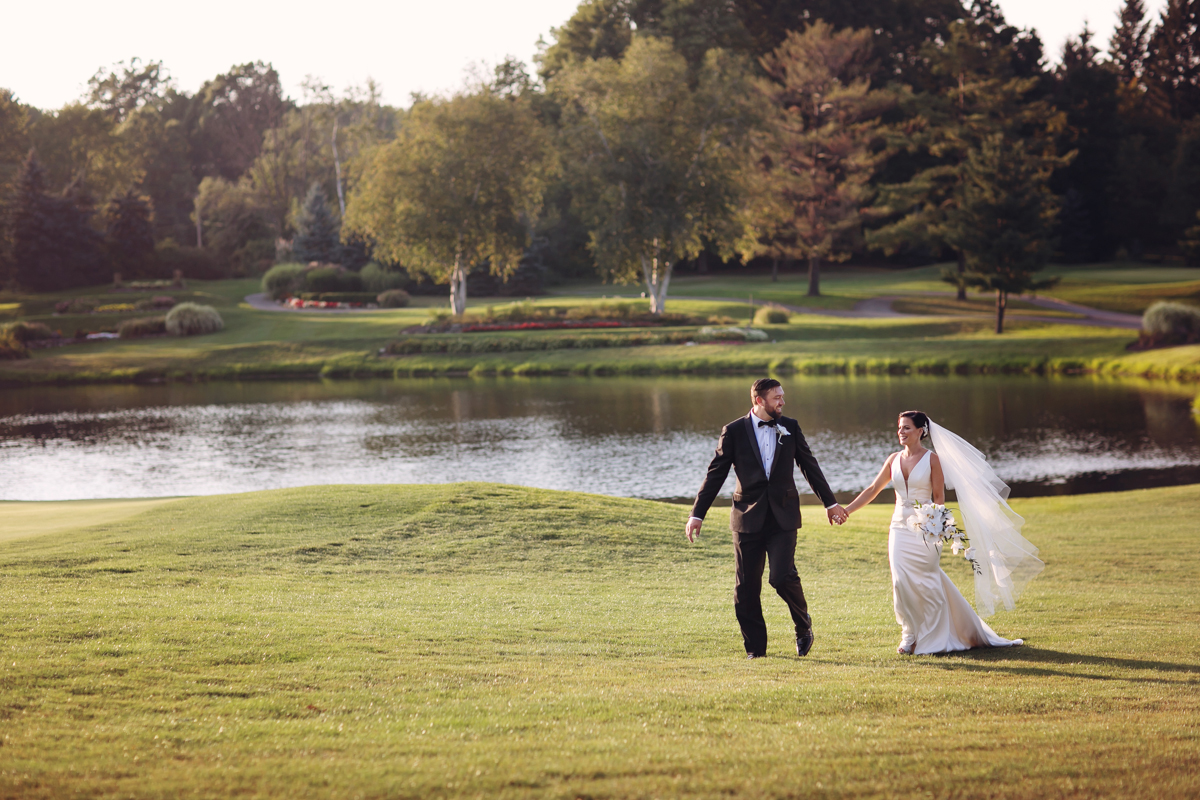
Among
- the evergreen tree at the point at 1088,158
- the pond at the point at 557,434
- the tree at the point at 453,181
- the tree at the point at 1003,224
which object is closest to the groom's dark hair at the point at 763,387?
the pond at the point at 557,434

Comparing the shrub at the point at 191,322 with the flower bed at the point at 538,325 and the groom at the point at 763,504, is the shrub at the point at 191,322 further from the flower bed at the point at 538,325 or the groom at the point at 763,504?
the groom at the point at 763,504

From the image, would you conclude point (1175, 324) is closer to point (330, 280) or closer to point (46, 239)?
point (330, 280)

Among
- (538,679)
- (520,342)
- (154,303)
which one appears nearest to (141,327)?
(154,303)

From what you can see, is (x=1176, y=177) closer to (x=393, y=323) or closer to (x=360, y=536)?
(x=393, y=323)

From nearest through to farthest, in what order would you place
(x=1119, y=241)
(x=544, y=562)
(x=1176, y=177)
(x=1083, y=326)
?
(x=544, y=562) → (x=1083, y=326) → (x=1176, y=177) → (x=1119, y=241)

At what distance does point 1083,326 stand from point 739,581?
45850mm

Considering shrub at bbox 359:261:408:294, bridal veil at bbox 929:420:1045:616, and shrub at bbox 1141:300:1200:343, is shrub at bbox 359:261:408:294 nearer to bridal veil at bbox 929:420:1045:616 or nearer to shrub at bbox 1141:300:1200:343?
shrub at bbox 1141:300:1200:343

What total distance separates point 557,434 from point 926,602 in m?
21.5

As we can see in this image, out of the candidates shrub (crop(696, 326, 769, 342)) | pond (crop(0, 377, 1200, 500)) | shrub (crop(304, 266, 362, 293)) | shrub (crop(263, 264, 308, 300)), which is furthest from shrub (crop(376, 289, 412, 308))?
shrub (crop(696, 326, 769, 342))

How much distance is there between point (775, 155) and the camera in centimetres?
6250

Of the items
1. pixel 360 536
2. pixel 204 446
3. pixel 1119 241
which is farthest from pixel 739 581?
pixel 1119 241

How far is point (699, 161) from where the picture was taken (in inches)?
2052

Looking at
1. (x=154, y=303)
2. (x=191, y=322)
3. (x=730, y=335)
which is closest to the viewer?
(x=730, y=335)

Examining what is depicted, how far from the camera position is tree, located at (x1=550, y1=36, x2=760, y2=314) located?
50781 millimetres
